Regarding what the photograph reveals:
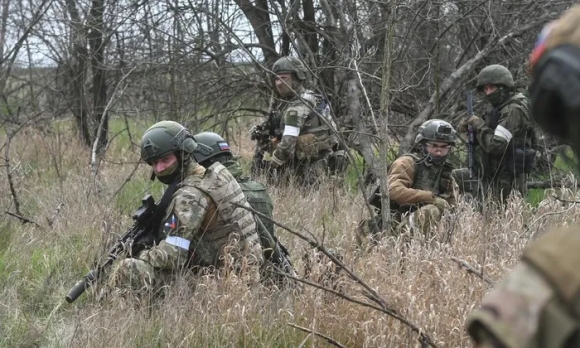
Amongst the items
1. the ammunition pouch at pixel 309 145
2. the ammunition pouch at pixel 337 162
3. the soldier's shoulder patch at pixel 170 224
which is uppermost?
the soldier's shoulder patch at pixel 170 224

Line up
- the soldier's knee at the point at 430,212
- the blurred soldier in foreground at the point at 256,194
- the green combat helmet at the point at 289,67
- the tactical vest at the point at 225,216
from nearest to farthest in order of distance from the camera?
the tactical vest at the point at 225,216
the blurred soldier in foreground at the point at 256,194
the soldier's knee at the point at 430,212
the green combat helmet at the point at 289,67

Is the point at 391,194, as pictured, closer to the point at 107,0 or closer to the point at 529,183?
the point at 529,183

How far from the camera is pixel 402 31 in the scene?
31.6ft

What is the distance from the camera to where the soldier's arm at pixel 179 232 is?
4.24 meters

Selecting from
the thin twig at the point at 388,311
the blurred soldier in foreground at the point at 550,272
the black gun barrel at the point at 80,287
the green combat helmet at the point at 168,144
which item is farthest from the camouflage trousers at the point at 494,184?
the blurred soldier in foreground at the point at 550,272

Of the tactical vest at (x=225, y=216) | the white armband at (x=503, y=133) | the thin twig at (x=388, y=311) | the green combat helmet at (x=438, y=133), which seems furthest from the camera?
the white armband at (x=503, y=133)

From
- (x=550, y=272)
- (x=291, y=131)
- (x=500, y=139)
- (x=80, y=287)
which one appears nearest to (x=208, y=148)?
(x=80, y=287)

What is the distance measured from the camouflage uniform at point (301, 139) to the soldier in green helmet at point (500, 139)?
1665mm

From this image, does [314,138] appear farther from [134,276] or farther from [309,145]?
[134,276]

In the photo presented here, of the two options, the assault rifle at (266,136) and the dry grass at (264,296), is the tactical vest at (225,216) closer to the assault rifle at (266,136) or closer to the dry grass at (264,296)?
the dry grass at (264,296)

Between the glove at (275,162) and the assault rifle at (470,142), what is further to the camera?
the glove at (275,162)

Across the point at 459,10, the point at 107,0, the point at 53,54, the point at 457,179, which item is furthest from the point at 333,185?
the point at 53,54

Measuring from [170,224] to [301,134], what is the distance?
4007mm

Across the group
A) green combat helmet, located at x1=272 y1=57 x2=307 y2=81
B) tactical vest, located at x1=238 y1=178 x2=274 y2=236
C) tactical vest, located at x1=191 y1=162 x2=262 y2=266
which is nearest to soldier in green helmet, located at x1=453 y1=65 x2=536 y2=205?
green combat helmet, located at x1=272 y1=57 x2=307 y2=81
